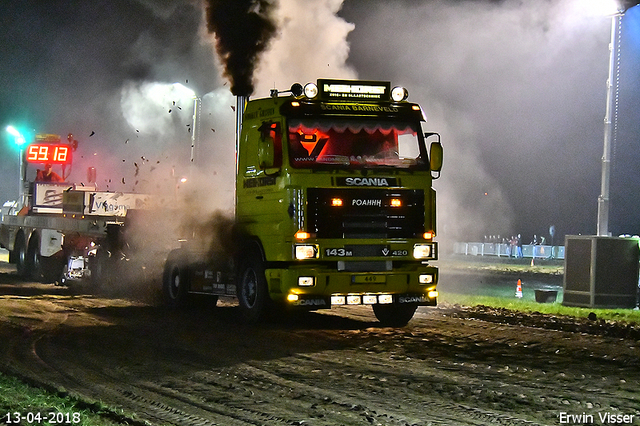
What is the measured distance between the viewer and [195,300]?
660 inches

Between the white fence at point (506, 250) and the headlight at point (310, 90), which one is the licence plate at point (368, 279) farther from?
the white fence at point (506, 250)

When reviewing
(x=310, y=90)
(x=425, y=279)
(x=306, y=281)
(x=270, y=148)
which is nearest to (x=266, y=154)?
(x=270, y=148)

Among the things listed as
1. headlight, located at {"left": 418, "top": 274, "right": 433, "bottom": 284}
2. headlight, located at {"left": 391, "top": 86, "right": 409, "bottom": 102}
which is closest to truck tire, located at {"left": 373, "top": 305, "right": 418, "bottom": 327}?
headlight, located at {"left": 418, "top": 274, "right": 433, "bottom": 284}

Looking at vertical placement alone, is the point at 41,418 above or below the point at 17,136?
below

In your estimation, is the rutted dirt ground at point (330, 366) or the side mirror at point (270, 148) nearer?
the rutted dirt ground at point (330, 366)

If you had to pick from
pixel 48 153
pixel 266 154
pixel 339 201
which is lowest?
pixel 339 201

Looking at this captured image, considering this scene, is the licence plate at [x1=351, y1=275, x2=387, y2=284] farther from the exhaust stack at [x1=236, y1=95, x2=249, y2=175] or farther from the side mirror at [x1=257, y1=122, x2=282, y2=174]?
the exhaust stack at [x1=236, y1=95, x2=249, y2=175]

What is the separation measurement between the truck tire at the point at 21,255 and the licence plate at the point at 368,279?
1592 centimetres

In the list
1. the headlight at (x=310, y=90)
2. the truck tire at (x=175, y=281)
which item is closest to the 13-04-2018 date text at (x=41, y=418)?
the headlight at (x=310, y=90)

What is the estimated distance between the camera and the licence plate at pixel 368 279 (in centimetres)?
1289

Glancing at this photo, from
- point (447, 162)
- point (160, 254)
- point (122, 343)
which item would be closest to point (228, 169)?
point (160, 254)

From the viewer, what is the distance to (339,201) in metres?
12.8

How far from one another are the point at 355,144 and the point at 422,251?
2.01 m
